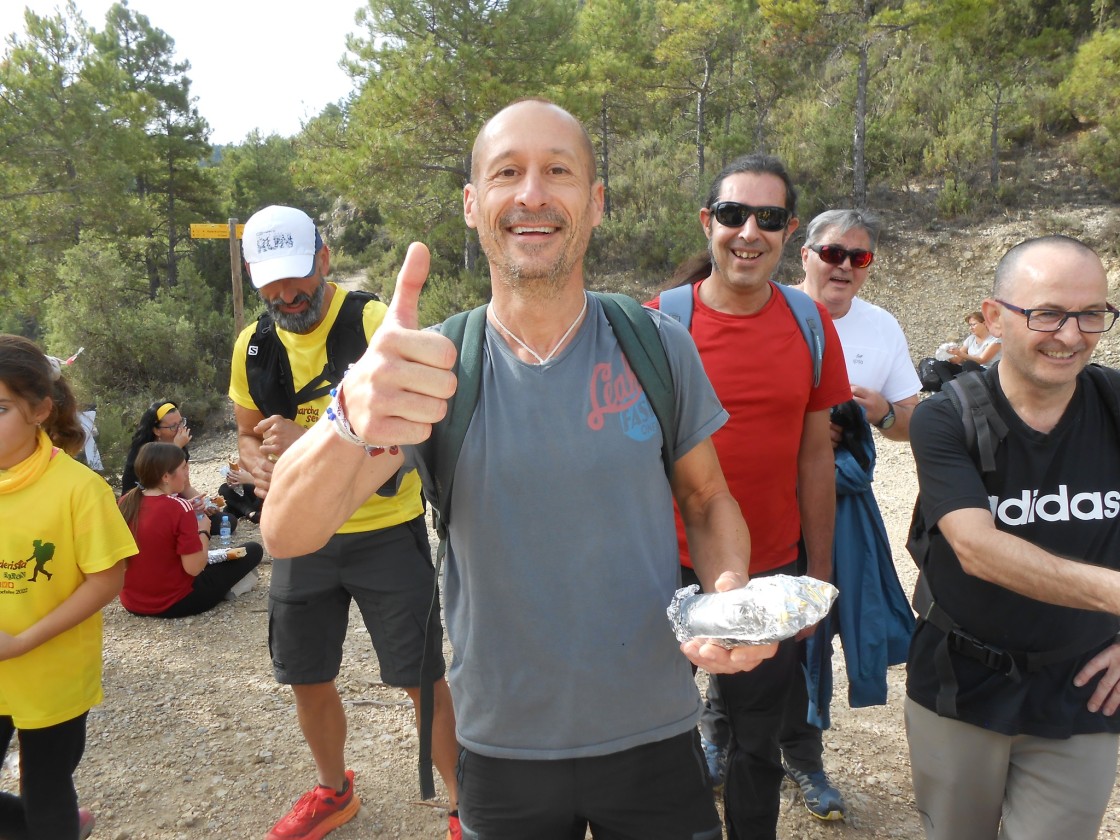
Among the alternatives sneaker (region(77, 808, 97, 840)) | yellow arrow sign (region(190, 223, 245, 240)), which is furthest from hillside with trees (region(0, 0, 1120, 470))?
sneaker (region(77, 808, 97, 840))

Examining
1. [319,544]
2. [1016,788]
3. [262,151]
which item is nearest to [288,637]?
[319,544]

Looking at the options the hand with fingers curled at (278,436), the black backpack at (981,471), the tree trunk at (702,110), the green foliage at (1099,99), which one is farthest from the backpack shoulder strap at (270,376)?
the tree trunk at (702,110)

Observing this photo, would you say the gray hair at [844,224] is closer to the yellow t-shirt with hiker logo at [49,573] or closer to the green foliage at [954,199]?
the yellow t-shirt with hiker logo at [49,573]

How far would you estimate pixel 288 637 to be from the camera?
109 inches

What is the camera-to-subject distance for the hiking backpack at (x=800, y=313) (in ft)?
8.08

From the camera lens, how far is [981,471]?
1929mm

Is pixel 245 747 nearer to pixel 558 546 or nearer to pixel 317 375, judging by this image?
pixel 317 375

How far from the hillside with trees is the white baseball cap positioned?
28.3ft

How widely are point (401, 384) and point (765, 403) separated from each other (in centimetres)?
148

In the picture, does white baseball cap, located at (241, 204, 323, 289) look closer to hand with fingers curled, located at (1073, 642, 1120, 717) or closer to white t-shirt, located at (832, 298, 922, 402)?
→ white t-shirt, located at (832, 298, 922, 402)

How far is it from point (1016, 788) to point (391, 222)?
16.1 m

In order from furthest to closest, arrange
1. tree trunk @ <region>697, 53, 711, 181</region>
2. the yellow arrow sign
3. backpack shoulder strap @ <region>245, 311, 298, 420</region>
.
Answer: tree trunk @ <region>697, 53, 711, 181</region>
the yellow arrow sign
backpack shoulder strap @ <region>245, 311, 298, 420</region>

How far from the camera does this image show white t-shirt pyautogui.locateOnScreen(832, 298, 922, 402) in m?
2.96

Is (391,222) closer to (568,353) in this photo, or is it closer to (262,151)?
(262,151)
